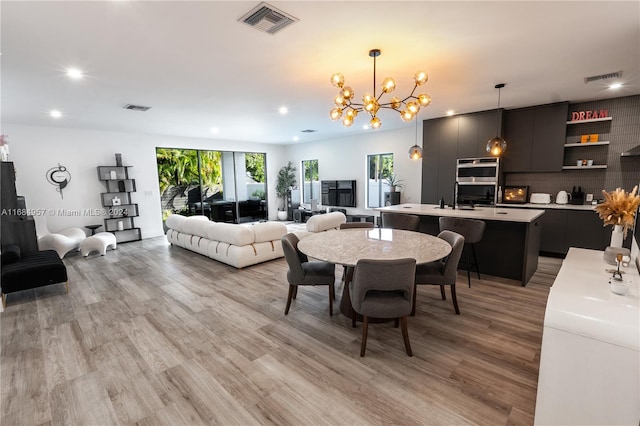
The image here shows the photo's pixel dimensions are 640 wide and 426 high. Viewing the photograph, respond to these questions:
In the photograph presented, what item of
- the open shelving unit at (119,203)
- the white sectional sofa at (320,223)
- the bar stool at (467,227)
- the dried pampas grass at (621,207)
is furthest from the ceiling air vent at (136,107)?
the dried pampas grass at (621,207)

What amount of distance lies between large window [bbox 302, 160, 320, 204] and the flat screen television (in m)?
0.58

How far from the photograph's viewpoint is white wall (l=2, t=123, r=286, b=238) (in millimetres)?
5883

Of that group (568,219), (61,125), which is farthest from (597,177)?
(61,125)

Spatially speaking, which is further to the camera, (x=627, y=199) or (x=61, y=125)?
(x=61, y=125)

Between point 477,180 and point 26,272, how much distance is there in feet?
23.8

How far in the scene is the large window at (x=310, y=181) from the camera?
32.4ft

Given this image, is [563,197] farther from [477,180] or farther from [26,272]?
[26,272]

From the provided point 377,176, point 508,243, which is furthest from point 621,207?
point 377,176

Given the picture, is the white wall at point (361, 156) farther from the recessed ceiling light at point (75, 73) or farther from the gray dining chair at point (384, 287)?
the recessed ceiling light at point (75, 73)

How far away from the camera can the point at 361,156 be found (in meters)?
8.30

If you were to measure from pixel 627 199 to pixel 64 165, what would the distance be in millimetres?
8909

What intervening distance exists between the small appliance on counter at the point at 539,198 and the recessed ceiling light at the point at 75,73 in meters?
7.32

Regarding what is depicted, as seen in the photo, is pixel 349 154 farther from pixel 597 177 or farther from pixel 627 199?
pixel 627 199

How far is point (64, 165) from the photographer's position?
20.6 feet
